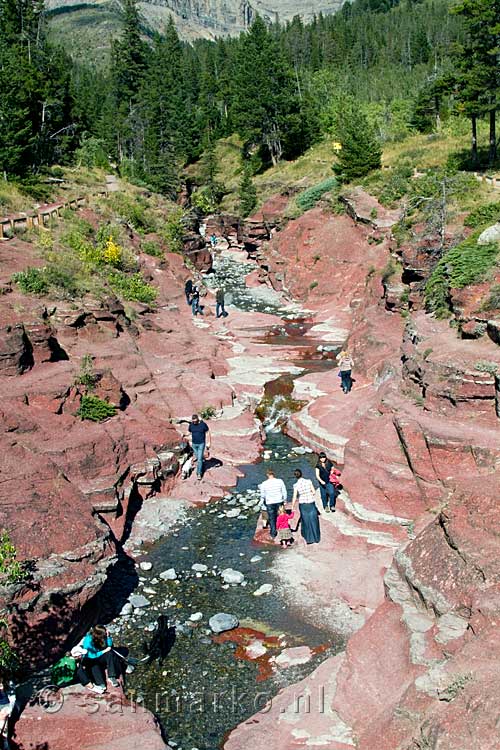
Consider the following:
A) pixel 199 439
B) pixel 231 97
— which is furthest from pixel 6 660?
pixel 231 97

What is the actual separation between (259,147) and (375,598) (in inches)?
2545

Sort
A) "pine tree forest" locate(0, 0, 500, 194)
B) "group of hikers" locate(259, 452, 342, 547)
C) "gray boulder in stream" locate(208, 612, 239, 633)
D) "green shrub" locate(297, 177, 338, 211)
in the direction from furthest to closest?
"green shrub" locate(297, 177, 338, 211), "pine tree forest" locate(0, 0, 500, 194), "group of hikers" locate(259, 452, 342, 547), "gray boulder in stream" locate(208, 612, 239, 633)

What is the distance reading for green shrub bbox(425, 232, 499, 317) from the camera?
77.0 ft

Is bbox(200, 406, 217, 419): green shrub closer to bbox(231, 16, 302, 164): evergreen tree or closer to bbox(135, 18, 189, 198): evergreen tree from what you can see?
bbox(231, 16, 302, 164): evergreen tree

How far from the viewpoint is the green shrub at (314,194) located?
49.7 meters

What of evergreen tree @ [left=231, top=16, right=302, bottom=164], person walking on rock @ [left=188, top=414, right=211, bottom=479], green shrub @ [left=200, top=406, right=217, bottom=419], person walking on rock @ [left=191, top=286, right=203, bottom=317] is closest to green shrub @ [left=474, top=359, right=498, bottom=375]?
person walking on rock @ [left=188, top=414, right=211, bottom=479]

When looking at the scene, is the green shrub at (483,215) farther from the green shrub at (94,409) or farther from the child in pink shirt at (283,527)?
the child in pink shirt at (283,527)

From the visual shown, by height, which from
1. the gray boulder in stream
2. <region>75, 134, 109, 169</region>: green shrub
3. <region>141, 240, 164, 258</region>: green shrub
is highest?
<region>75, 134, 109, 169</region>: green shrub

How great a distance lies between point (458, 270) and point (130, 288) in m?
14.7

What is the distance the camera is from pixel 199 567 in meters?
15.4

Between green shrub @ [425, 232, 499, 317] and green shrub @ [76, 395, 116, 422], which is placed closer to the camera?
green shrub @ [76, 395, 116, 422]

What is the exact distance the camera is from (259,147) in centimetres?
7294

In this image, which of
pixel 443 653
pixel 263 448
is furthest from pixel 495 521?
pixel 263 448

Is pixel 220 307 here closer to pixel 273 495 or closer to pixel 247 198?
pixel 273 495
